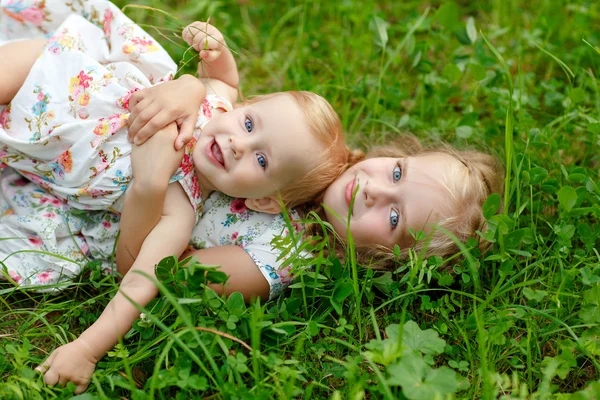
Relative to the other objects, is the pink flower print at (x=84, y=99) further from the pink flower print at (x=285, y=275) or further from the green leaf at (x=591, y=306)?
the green leaf at (x=591, y=306)

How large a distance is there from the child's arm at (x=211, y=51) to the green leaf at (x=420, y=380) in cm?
137

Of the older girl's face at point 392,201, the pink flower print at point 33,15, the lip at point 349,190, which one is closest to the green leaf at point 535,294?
the older girl's face at point 392,201

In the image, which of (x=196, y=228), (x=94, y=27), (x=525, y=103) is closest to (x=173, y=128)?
(x=196, y=228)

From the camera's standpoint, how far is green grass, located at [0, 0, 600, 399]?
191 cm

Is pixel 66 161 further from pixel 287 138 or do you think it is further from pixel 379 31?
pixel 379 31

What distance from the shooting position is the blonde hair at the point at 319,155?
2.32 metres

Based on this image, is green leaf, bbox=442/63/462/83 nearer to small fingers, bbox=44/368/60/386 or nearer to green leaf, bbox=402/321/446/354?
green leaf, bbox=402/321/446/354

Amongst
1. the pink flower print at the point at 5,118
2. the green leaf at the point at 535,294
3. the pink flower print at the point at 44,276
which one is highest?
the pink flower print at the point at 5,118

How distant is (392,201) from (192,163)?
75cm

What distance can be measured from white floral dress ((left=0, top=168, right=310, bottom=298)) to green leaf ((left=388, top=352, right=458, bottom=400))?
63cm

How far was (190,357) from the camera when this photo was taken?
1932mm

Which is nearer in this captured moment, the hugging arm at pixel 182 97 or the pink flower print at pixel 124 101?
the hugging arm at pixel 182 97

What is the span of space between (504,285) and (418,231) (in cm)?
34

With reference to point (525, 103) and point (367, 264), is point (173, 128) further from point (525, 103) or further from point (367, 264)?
point (525, 103)
